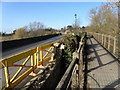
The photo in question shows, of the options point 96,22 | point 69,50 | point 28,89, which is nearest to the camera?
point 28,89

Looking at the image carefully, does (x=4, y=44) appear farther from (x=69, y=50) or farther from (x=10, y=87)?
(x=10, y=87)

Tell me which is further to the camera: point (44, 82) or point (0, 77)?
point (0, 77)

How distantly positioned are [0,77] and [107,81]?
427 centimetres

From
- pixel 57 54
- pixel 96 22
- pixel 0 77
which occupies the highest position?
pixel 96 22

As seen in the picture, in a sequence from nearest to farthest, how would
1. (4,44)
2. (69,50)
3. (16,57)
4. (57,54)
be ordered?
(16,57) < (57,54) < (69,50) < (4,44)

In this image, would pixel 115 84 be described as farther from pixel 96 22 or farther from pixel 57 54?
pixel 96 22

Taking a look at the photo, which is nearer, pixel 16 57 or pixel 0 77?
pixel 16 57

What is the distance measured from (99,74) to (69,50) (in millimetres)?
2398

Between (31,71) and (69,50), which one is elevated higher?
(69,50)

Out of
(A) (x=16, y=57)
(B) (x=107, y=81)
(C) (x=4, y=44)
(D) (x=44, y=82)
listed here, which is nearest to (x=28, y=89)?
(D) (x=44, y=82)

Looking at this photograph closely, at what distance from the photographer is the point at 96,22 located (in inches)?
1407

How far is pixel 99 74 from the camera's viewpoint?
505 centimetres

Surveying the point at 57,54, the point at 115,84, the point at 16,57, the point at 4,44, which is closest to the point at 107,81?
the point at 115,84

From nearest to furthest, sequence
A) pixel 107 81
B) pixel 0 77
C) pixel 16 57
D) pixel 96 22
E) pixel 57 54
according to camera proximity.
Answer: pixel 16 57
pixel 107 81
pixel 0 77
pixel 57 54
pixel 96 22
